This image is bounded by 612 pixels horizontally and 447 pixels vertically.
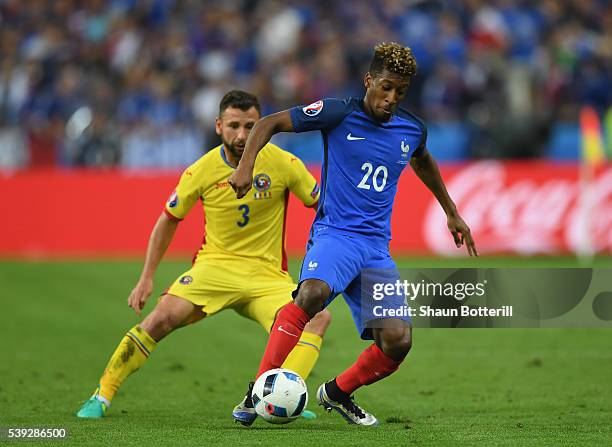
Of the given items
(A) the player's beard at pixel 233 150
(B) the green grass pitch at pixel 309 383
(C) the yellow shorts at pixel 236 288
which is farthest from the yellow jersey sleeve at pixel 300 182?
(B) the green grass pitch at pixel 309 383

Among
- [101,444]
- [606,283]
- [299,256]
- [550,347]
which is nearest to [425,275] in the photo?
[606,283]

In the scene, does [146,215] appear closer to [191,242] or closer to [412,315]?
[191,242]

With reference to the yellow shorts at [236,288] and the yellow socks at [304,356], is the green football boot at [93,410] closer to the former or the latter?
the yellow shorts at [236,288]

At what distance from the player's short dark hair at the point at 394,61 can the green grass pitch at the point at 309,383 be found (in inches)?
77.4

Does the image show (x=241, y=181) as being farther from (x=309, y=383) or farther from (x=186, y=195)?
(x=309, y=383)

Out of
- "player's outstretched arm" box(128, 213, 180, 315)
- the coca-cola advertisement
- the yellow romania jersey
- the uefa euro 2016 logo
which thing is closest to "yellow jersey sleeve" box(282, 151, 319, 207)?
the yellow romania jersey

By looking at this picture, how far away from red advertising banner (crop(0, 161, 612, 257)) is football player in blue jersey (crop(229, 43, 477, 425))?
409 inches

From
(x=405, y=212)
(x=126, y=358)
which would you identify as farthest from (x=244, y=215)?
(x=405, y=212)

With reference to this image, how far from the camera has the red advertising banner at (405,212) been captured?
17.0 metres

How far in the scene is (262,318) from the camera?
7238 millimetres

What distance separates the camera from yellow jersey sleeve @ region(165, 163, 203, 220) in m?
7.29

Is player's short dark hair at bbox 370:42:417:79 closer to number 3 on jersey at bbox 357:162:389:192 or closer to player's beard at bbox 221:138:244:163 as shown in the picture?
number 3 on jersey at bbox 357:162:389:192

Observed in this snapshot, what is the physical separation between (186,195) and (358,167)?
4.36ft

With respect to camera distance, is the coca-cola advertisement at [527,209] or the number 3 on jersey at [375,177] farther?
the coca-cola advertisement at [527,209]
